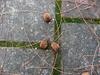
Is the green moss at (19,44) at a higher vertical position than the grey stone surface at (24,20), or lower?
lower

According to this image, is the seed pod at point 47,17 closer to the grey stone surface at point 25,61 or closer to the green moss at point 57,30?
the green moss at point 57,30

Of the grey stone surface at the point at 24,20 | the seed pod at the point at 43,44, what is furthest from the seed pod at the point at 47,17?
the seed pod at the point at 43,44

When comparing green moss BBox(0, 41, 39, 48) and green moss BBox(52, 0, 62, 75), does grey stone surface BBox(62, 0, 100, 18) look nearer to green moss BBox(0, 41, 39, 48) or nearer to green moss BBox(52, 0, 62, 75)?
green moss BBox(52, 0, 62, 75)

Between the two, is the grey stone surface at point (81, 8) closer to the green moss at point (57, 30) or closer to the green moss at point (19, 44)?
the green moss at point (57, 30)

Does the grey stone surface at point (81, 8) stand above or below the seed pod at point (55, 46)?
above

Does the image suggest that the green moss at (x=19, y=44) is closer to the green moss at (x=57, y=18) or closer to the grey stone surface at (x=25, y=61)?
the grey stone surface at (x=25, y=61)

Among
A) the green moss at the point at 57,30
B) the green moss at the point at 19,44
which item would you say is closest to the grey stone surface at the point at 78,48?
the green moss at the point at 57,30

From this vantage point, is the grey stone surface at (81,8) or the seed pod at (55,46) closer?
the seed pod at (55,46)

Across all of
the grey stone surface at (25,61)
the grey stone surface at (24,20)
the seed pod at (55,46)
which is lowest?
the grey stone surface at (25,61)
